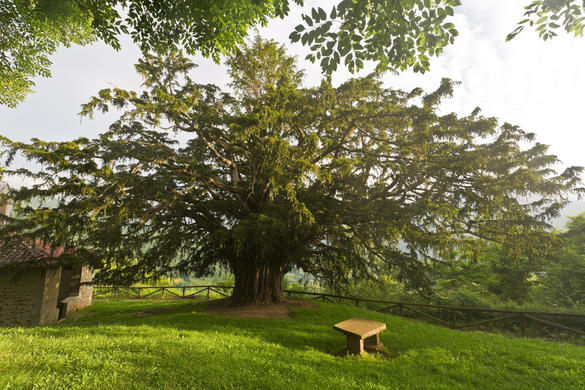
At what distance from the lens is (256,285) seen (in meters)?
12.5

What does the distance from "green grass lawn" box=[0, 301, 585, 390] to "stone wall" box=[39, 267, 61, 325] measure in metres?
7.58

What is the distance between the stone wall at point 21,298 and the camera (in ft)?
37.2

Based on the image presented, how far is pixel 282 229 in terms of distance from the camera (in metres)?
9.24

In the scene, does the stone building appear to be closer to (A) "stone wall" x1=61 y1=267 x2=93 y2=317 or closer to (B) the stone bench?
(A) "stone wall" x1=61 y1=267 x2=93 y2=317

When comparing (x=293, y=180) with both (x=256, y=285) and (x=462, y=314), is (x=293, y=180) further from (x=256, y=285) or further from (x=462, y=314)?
(x=462, y=314)

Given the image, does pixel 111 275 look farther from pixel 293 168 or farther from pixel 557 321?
pixel 557 321

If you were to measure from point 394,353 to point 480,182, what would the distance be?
22.5 feet

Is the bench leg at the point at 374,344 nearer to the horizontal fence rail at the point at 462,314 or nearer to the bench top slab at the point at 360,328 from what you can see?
the bench top slab at the point at 360,328

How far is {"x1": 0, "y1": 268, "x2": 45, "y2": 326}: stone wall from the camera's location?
1134 centimetres

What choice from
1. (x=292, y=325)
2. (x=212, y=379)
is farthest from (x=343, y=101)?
(x=212, y=379)

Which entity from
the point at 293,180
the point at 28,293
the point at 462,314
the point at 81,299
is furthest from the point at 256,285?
the point at 81,299

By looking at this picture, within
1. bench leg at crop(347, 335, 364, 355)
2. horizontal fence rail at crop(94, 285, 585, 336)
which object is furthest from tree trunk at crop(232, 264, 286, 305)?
bench leg at crop(347, 335, 364, 355)

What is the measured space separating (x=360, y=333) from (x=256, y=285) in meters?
7.38

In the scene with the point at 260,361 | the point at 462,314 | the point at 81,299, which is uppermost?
the point at 260,361
